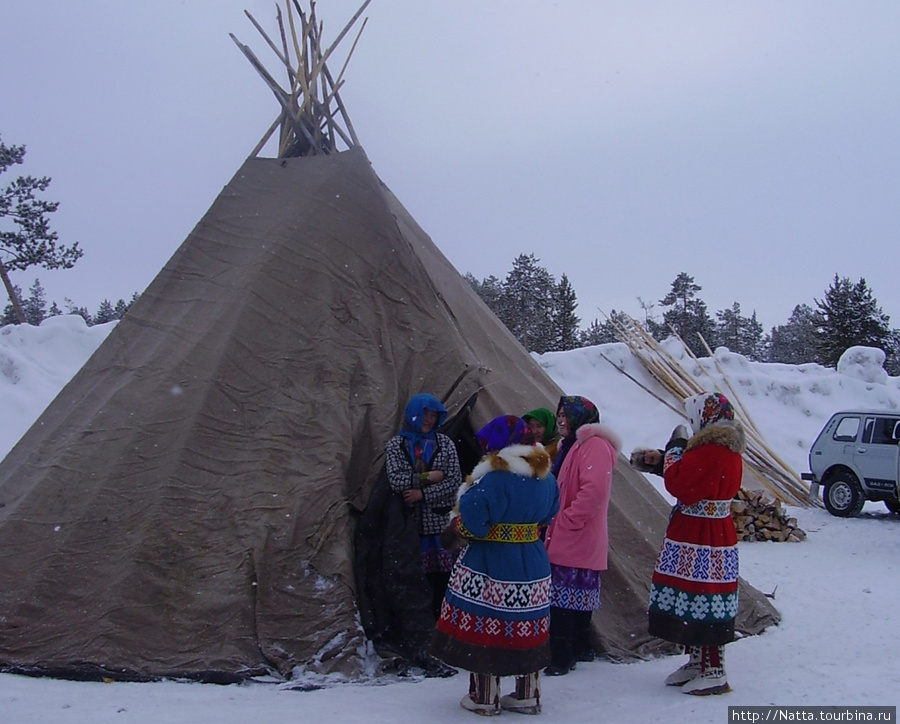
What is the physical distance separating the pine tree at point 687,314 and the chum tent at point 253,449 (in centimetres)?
2226

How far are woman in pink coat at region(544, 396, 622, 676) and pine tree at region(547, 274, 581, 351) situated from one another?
21.7 meters

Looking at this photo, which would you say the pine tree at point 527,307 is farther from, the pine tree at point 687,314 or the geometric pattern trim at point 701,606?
the geometric pattern trim at point 701,606

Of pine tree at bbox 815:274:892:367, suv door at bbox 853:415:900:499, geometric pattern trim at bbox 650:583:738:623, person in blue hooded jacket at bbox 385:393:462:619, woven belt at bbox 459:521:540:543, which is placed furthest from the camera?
pine tree at bbox 815:274:892:367

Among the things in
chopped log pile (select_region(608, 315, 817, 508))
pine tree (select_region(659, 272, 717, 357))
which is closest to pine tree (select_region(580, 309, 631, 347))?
pine tree (select_region(659, 272, 717, 357))

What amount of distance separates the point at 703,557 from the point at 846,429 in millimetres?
9607

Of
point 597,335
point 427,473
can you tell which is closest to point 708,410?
point 427,473

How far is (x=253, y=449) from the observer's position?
491cm

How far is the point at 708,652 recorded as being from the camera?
427 cm

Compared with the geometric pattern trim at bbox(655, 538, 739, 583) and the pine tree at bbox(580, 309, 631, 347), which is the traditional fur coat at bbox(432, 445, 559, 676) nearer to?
the geometric pattern trim at bbox(655, 538, 739, 583)

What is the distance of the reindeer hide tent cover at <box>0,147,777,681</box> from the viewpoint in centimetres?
426

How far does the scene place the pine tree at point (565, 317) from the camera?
26062 millimetres

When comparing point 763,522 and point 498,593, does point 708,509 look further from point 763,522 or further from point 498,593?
point 763,522

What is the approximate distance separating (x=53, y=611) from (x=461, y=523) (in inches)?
86.4

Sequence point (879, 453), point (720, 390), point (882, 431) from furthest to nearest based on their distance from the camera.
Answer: point (720, 390) < point (882, 431) < point (879, 453)
